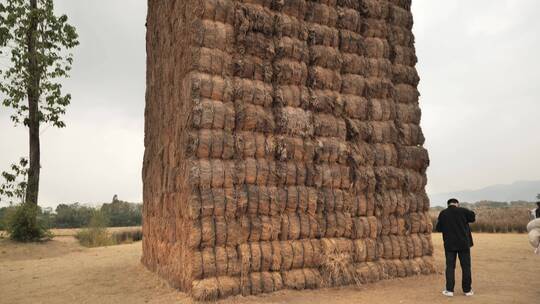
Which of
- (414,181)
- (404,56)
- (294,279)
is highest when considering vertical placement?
(404,56)

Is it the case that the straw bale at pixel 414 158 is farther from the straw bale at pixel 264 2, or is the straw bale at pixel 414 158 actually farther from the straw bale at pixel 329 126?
the straw bale at pixel 264 2

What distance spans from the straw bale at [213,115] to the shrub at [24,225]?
1244 cm

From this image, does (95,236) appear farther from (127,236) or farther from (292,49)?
(292,49)

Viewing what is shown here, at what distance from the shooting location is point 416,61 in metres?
9.40

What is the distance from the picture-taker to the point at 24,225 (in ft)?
53.1

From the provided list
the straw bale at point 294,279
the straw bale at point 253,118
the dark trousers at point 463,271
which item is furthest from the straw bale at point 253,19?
the dark trousers at point 463,271

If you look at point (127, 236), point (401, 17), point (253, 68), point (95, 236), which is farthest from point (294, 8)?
point (127, 236)

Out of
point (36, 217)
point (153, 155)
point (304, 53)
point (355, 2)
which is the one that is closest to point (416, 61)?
point (355, 2)

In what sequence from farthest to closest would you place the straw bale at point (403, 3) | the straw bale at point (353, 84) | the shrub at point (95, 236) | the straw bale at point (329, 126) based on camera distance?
1. the shrub at point (95, 236)
2. the straw bale at point (403, 3)
3. the straw bale at point (353, 84)
4. the straw bale at point (329, 126)

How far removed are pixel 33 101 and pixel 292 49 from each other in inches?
553

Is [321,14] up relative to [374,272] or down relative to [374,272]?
up

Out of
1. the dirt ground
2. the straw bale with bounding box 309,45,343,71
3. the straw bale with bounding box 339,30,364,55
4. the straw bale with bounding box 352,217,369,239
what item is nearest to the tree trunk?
the dirt ground

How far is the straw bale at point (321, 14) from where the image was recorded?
8.02 metres

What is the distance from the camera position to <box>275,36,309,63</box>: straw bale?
7570 millimetres
